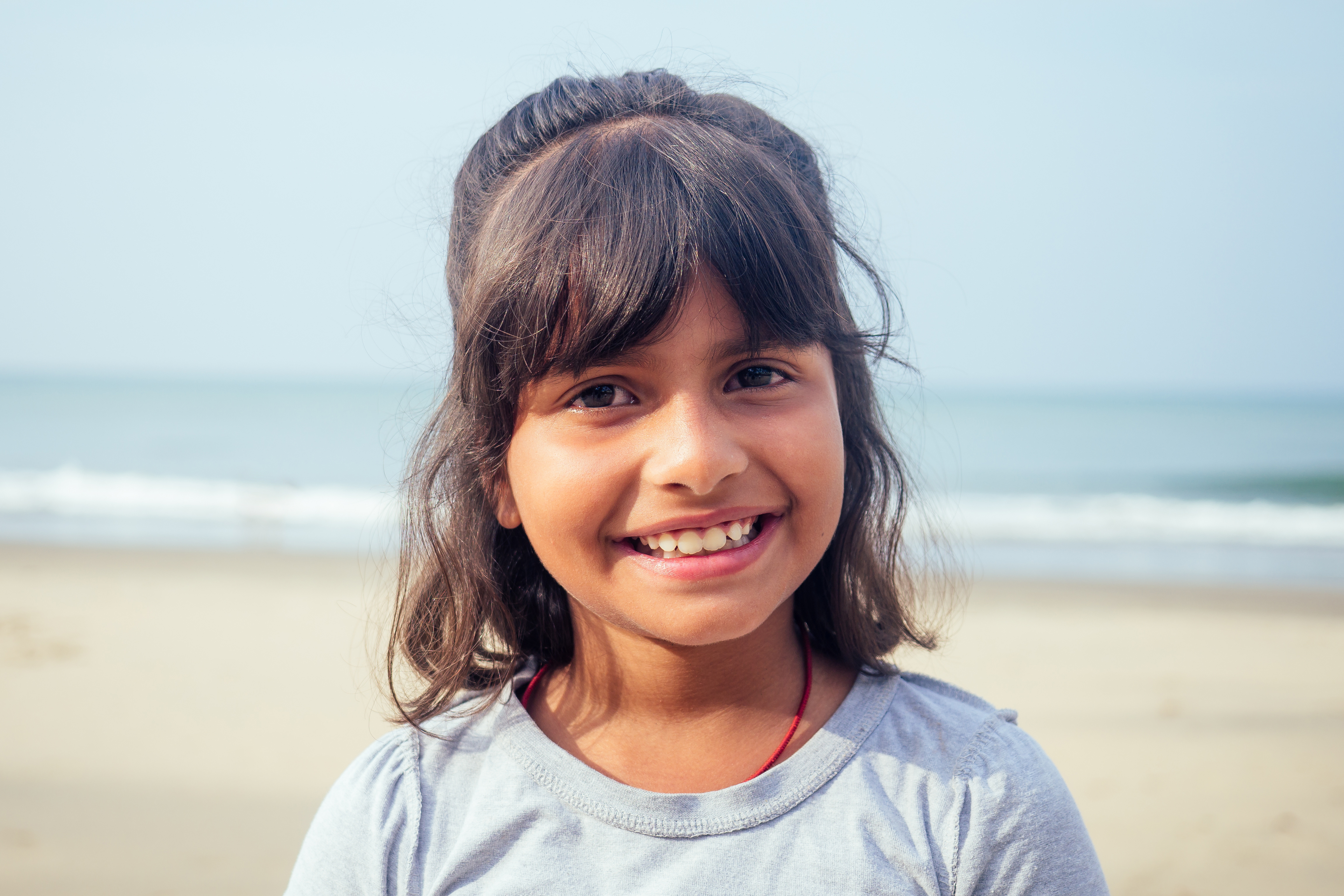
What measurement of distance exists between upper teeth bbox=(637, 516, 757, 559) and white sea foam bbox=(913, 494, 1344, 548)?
9.05 meters

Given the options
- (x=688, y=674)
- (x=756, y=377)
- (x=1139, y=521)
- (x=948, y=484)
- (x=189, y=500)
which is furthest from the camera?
(x=948, y=484)

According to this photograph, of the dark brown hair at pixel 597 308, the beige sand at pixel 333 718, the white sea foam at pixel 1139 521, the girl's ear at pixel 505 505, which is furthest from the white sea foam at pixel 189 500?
the girl's ear at pixel 505 505

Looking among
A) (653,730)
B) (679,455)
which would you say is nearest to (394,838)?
(653,730)

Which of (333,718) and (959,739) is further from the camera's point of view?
(333,718)

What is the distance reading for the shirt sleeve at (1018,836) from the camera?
1.31 meters

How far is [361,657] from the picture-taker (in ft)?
20.6

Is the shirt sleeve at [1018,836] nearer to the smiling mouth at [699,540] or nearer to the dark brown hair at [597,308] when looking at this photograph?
the dark brown hair at [597,308]

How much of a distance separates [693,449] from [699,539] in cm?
15

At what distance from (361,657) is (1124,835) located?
4330mm

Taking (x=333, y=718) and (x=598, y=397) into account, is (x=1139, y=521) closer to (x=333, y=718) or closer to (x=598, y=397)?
(x=333, y=718)

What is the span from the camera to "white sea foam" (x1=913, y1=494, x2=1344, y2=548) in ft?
36.7

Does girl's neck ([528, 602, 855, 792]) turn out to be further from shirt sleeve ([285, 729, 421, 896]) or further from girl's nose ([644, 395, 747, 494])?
girl's nose ([644, 395, 747, 494])

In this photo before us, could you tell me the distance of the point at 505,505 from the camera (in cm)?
160

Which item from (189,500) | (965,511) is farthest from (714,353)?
(189,500)
